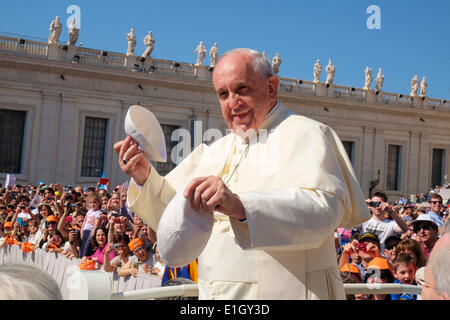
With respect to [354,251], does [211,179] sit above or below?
above

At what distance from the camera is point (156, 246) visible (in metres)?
4.99

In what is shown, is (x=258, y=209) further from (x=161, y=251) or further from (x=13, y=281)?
(x=13, y=281)

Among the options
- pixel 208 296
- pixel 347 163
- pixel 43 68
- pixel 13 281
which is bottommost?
pixel 208 296

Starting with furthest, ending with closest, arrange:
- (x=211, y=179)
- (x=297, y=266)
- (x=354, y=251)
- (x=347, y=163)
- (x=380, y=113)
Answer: (x=380, y=113) → (x=354, y=251) → (x=347, y=163) → (x=297, y=266) → (x=211, y=179)

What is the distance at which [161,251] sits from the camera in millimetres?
1756

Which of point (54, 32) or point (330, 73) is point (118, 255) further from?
point (330, 73)

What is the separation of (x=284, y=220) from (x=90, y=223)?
269 inches

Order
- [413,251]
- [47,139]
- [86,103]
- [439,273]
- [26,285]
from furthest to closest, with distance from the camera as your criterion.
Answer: [86,103]
[47,139]
[413,251]
[439,273]
[26,285]

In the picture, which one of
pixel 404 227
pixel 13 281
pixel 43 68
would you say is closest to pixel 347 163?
pixel 13 281

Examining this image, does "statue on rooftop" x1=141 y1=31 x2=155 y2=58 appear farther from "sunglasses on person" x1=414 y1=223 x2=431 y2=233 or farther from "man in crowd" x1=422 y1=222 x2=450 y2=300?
"man in crowd" x1=422 y1=222 x2=450 y2=300

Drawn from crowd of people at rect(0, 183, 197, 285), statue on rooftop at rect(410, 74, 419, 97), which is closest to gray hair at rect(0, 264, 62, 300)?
crowd of people at rect(0, 183, 197, 285)

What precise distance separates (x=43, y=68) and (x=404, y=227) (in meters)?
23.2

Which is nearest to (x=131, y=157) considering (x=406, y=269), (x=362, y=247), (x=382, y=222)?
(x=406, y=269)

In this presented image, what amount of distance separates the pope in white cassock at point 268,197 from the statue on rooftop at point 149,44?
2751 cm
